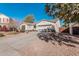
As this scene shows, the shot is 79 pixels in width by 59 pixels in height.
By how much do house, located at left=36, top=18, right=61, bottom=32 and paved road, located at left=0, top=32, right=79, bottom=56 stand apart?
21cm

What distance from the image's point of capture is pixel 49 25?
277 inches

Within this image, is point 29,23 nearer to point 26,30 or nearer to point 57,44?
point 26,30

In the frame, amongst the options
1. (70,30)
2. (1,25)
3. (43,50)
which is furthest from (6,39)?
(70,30)

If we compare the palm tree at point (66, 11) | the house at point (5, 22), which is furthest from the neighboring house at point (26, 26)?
the palm tree at point (66, 11)

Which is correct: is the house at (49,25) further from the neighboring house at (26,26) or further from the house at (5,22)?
the house at (5,22)

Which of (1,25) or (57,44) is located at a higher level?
(1,25)

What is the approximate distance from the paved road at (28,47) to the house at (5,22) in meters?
0.22

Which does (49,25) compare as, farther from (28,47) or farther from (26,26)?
(28,47)

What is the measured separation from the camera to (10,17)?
6.88 metres

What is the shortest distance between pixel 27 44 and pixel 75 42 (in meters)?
1.16

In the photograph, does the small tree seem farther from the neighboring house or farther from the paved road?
the paved road

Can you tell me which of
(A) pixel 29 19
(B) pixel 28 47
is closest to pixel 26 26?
(A) pixel 29 19

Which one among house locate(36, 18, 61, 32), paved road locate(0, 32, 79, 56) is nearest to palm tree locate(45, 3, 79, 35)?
house locate(36, 18, 61, 32)

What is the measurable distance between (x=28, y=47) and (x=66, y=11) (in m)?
1.25
